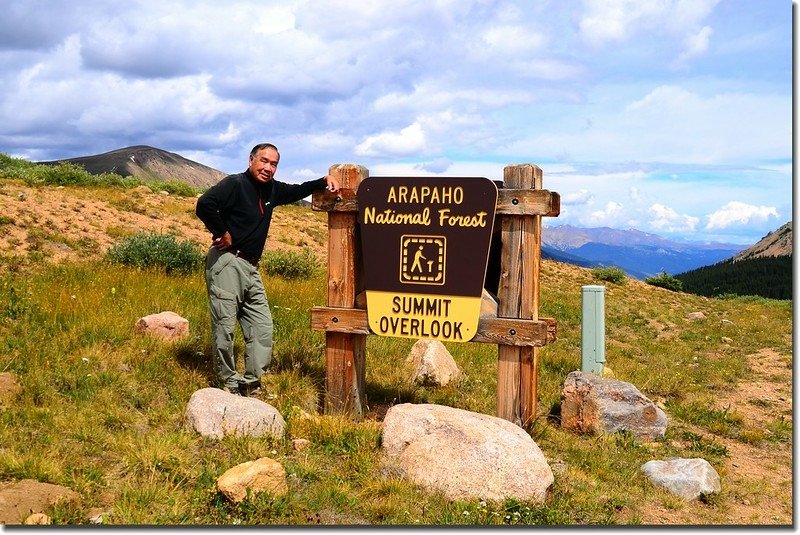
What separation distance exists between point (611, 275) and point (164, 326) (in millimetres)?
21737

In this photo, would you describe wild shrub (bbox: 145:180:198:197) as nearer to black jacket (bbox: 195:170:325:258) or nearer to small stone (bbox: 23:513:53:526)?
black jacket (bbox: 195:170:325:258)

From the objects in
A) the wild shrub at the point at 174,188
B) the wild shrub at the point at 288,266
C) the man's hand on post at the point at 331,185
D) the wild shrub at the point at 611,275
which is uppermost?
the wild shrub at the point at 174,188

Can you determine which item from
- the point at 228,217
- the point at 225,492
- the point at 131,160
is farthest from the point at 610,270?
the point at 131,160

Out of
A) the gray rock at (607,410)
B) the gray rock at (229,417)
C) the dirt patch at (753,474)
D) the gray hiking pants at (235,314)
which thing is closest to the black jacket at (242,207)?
the gray hiking pants at (235,314)

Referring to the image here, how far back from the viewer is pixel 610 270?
26.6m

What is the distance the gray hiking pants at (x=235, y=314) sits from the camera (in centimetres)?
652

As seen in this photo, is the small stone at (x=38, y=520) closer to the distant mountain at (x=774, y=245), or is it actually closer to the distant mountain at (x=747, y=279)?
the distant mountain at (x=747, y=279)

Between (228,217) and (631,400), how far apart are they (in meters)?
4.69

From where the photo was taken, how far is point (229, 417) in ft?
18.5

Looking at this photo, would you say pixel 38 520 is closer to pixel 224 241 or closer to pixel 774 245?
pixel 224 241

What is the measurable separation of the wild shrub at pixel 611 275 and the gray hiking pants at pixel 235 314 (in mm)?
21451

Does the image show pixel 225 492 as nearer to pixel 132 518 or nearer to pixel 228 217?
pixel 132 518

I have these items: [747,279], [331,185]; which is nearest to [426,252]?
[331,185]

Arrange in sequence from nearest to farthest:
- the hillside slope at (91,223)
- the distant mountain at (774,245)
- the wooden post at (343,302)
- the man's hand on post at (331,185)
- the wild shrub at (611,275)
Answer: the man's hand on post at (331,185) → the wooden post at (343,302) → the hillside slope at (91,223) → the wild shrub at (611,275) → the distant mountain at (774,245)
